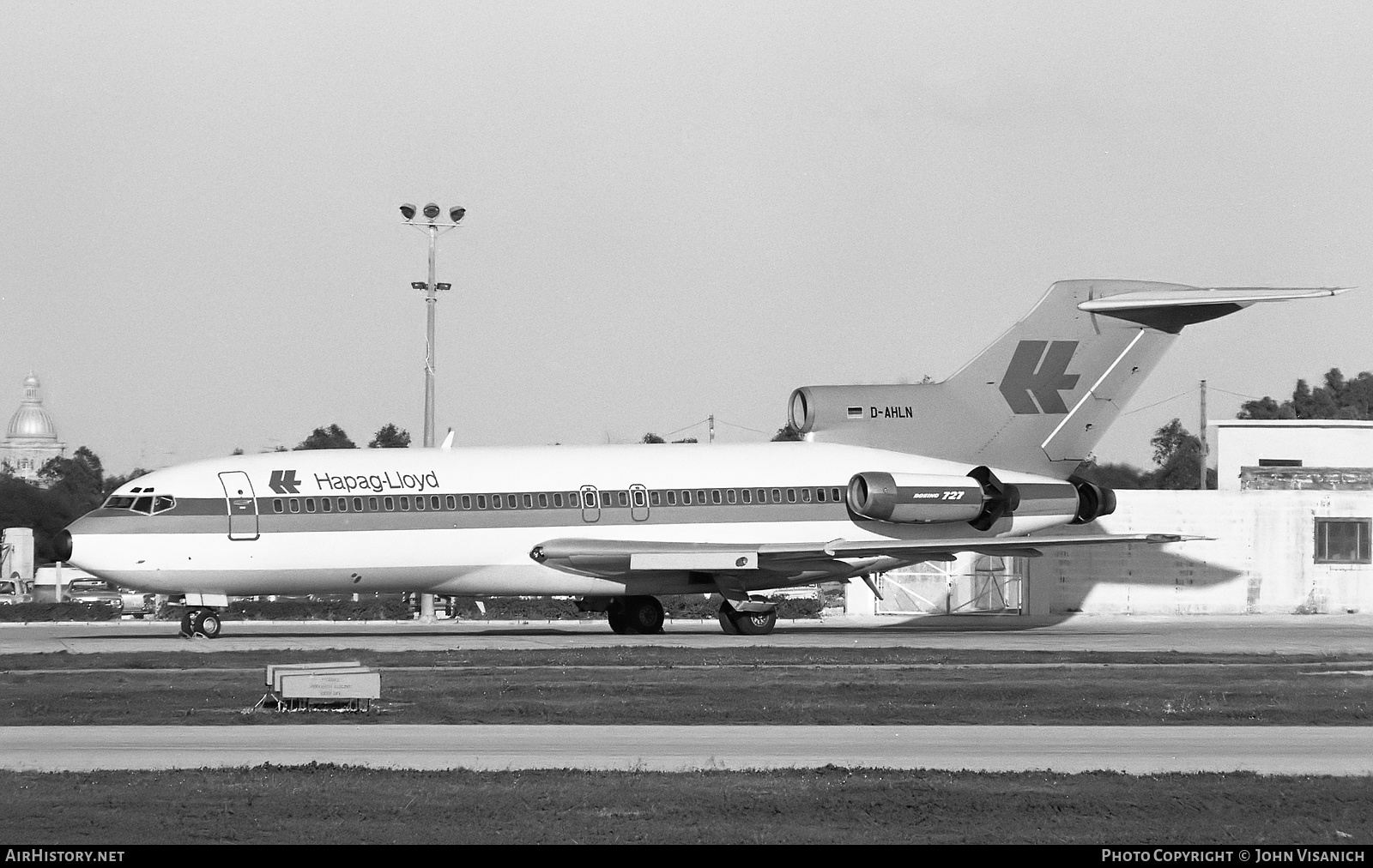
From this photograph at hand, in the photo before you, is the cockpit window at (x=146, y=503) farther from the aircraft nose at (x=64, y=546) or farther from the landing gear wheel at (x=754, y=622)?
the landing gear wheel at (x=754, y=622)

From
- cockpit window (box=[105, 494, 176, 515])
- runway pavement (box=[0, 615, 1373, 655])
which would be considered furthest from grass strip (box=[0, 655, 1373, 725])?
cockpit window (box=[105, 494, 176, 515])

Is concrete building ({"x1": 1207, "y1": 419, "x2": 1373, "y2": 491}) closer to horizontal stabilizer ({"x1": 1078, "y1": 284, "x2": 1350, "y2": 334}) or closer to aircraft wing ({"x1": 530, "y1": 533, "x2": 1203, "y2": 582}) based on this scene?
horizontal stabilizer ({"x1": 1078, "y1": 284, "x2": 1350, "y2": 334})

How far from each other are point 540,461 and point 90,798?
77.4 feet

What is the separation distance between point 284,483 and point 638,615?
343 inches

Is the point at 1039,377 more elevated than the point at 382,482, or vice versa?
the point at 1039,377

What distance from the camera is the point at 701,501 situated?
36938 millimetres

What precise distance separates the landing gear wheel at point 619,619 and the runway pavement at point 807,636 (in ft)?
1.18

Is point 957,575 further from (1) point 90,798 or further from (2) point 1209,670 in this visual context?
(1) point 90,798

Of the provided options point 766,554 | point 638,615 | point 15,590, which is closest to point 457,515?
point 638,615

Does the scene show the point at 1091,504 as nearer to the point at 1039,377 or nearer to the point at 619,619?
the point at 1039,377

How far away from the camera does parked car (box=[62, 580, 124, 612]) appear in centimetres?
6128

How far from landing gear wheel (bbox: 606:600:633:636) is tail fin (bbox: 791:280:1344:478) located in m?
6.19

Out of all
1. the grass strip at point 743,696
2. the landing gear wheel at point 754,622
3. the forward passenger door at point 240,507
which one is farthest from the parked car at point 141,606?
the grass strip at point 743,696

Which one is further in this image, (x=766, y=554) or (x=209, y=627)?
(x=766, y=554)
